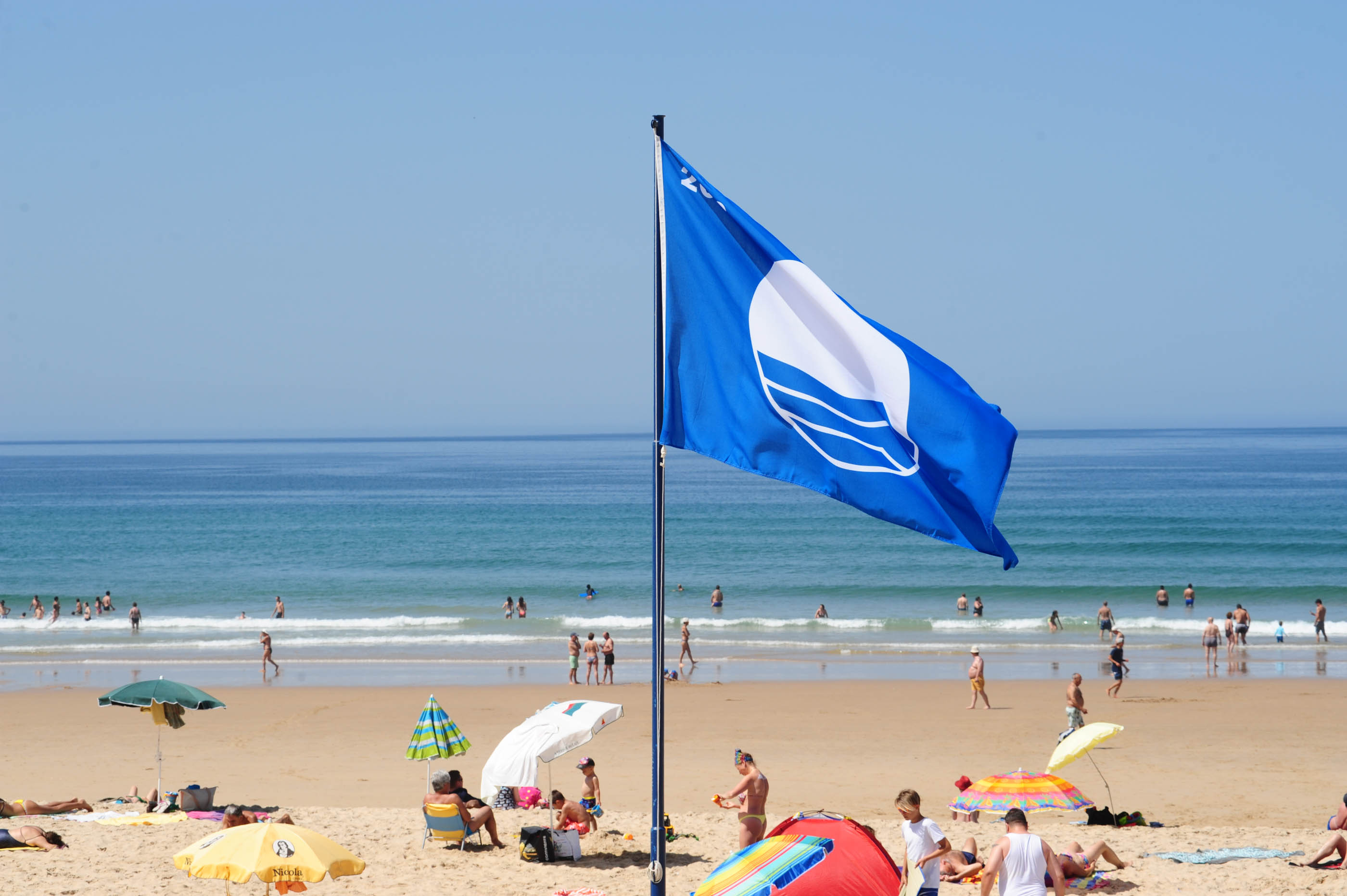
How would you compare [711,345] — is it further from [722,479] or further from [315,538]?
[722,479]

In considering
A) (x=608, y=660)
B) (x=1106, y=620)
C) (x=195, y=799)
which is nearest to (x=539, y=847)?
(x=195, y=799)

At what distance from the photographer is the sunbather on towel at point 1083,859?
37.7ft

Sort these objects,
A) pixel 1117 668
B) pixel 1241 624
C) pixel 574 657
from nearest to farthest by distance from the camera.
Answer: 1. pixel 1117 668
2. pixel 574 657
3. pixel 1241 624

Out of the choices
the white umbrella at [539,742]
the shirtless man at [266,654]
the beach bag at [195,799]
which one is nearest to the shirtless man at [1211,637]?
the white umbrella at [539,742]

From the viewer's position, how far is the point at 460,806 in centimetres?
1299

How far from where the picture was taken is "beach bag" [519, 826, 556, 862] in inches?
509

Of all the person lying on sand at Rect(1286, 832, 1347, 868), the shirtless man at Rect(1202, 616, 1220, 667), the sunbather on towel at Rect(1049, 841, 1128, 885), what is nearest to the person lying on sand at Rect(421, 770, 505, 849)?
the sunbather on towel at Rect(1049, 841, 1128, 885)

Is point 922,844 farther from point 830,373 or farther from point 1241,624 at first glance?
point 1241,624

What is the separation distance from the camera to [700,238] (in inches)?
259

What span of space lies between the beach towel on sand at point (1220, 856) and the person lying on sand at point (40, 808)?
42.5 feet

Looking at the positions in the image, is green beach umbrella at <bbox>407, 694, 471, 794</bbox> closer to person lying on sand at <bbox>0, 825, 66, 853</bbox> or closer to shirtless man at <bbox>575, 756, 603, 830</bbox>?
shirtless man at <bbox>575, 756, 603, 830</bbox>

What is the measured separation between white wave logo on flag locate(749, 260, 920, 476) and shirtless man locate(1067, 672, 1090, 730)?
15.1 m

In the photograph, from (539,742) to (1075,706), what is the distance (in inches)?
457

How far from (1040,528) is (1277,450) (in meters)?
122
